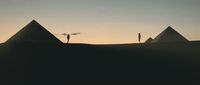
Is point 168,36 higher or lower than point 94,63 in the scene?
higher

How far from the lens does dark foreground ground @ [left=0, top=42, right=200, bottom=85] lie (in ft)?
43.8

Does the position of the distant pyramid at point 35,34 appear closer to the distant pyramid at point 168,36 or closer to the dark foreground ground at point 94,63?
the distant pyramid at point 168,36

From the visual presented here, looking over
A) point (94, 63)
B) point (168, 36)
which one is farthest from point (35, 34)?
point (94, 63)

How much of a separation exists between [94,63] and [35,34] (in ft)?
77.9

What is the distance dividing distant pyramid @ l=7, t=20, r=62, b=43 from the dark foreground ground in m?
21.8

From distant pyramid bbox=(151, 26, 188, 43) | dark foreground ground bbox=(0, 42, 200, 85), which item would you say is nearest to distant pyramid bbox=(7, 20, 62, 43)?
distant pyramid bbox=(151, 26, 188, 43)

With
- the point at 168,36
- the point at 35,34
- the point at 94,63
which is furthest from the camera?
the point at 168,36

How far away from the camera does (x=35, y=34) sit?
122ft

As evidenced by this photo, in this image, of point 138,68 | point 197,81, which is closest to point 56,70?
point 138,68

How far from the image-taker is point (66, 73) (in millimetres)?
13742

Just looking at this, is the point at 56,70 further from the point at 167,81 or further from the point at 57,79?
the point at 167,81

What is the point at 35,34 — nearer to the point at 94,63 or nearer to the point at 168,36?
the point at 168,36

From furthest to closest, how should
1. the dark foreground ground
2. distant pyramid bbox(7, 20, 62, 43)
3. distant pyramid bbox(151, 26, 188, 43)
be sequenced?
1. distant pyramid bbox(151, 26, 188, 43)
2. distant pyramid bbox(7, 20, 62, 43)
3. the dark foreground ground

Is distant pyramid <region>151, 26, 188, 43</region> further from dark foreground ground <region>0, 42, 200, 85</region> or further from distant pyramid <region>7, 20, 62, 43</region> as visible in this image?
dark foreground ground <region>0, 42, 200, 85</region>
